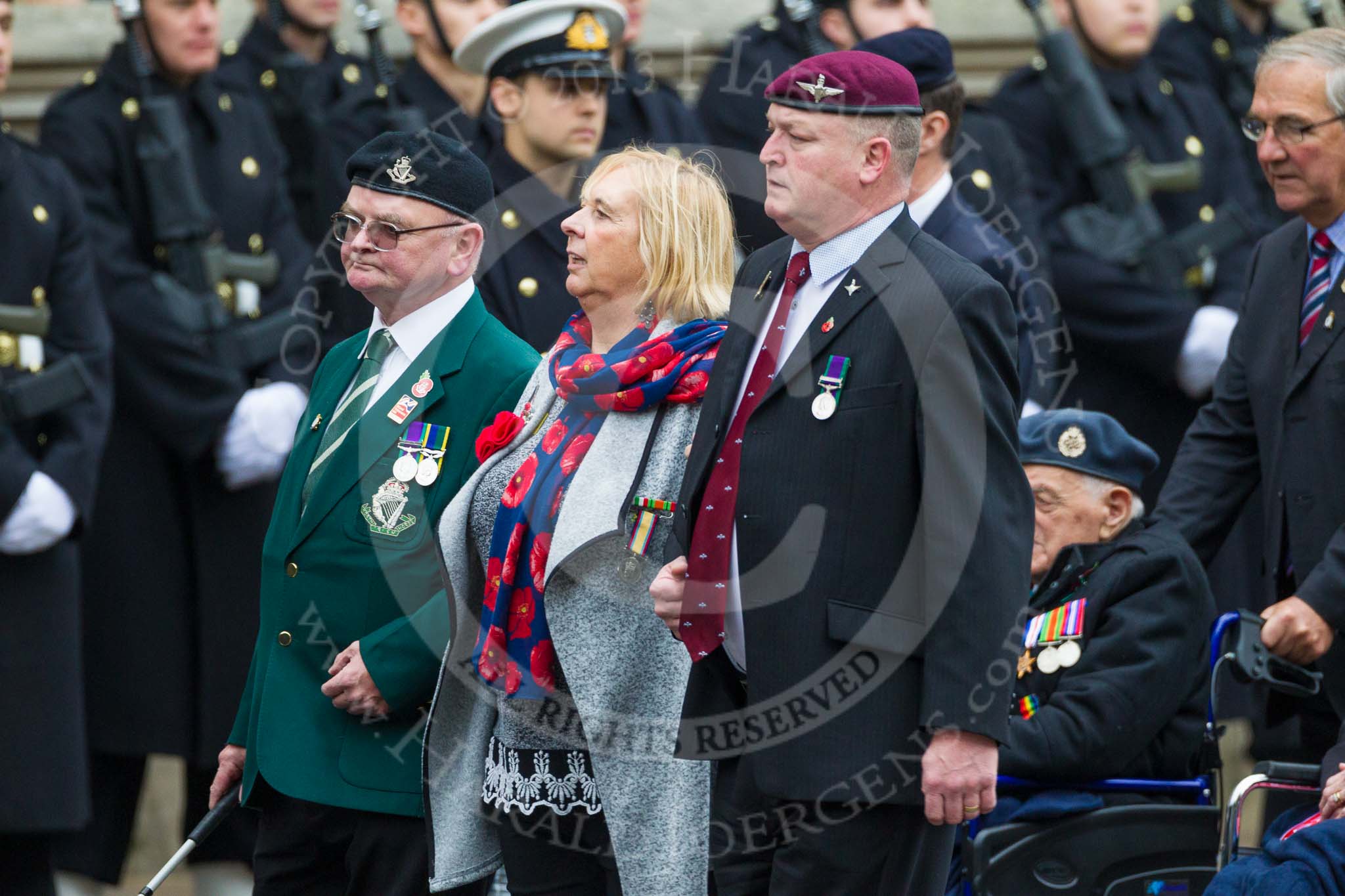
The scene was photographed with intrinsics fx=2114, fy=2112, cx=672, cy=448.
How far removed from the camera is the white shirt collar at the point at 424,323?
3.99 meters

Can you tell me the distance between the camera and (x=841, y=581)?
3.27 m

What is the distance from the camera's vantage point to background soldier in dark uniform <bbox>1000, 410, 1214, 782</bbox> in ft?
14.2

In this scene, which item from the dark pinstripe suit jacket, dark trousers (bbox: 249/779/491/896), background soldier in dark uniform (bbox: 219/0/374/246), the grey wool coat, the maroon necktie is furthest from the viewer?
background soldier in dark uniform (bbox: 219/0/374/246)

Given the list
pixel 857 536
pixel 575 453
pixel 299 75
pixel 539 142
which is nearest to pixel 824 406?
pixel 857 536

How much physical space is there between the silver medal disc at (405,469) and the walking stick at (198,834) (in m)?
0.73

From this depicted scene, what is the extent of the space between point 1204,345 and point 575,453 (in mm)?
2750

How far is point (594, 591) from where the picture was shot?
146 inches

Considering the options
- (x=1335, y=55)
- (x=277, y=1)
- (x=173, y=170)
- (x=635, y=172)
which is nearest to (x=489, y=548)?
(x=635, y=172)

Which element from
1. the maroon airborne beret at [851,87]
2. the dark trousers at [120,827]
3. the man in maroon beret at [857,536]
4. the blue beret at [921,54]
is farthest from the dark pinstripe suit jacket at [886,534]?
the dark trousers at [120,827]

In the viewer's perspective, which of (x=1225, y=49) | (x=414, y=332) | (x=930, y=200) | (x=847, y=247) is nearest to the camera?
(x=847, y=247)

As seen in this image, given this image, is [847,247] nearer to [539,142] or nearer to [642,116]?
[539,142]

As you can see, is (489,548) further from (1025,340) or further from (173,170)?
(173,170)

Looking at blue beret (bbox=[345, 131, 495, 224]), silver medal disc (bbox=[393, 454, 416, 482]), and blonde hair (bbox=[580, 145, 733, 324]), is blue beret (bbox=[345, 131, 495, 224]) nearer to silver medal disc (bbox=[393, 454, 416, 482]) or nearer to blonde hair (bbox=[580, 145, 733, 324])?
blonde hair (bbox=[580, 145, 733, 324])

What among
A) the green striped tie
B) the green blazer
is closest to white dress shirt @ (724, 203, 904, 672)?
the green blazer
